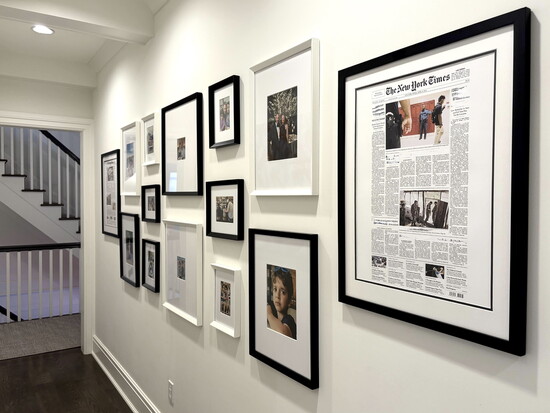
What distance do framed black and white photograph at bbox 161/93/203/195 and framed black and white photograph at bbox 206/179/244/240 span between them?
0.15 meters

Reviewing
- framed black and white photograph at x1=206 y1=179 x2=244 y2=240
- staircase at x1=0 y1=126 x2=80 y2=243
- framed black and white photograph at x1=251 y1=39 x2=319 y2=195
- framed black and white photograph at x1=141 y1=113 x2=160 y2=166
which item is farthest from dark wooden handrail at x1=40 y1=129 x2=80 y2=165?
framed black and white photograph at x1=251 y1=39 x2=319 y2=195

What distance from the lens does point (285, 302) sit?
153cm

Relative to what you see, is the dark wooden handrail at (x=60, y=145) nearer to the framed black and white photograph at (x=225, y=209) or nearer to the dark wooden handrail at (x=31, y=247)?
the dark wooden handrail at (x=31, y=247)

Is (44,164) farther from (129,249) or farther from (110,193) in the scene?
(129,249)

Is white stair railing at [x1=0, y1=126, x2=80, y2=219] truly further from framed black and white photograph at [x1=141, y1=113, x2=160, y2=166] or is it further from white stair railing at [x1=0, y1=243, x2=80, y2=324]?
framed black and white photograph at [x1=141, y1=113, x2=160, y2=166]

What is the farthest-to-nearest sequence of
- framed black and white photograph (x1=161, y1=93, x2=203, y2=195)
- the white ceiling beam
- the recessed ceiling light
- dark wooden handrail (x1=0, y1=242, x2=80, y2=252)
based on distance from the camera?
dark wooden handrail (x1=0, y1=242, x2=80, y2=252), the recessed ceiling light, the white ceiling beam, framed black and white photograph (x1=161, y1=93, x2=203, y2=195)

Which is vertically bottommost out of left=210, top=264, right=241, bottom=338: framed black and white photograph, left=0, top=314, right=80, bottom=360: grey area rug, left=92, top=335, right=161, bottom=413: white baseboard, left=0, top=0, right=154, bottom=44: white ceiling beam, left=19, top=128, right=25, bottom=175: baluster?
left=0, top=314, right=80, bottom=360: grey area rug

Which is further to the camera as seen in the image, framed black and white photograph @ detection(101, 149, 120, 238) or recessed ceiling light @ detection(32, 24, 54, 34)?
framed black and white photograph @ detection(101, 149, 120, 238)

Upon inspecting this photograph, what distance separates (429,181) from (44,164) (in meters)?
6.22

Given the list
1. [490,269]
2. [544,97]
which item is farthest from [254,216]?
[544,97]

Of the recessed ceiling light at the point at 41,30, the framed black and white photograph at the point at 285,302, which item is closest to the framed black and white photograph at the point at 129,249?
the recessed ceiling light at the point at 41,30

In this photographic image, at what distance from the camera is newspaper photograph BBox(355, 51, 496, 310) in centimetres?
93

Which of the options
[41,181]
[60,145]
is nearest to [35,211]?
[41,181]

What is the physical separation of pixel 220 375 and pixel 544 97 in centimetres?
165
